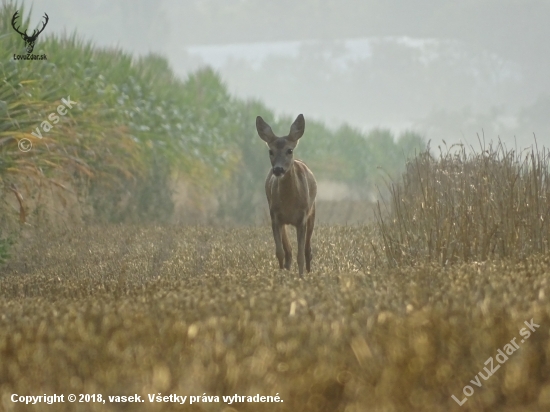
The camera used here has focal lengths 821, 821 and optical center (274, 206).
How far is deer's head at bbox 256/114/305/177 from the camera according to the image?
25.5ft

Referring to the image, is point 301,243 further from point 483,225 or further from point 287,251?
point 483,225

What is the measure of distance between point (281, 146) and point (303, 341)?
431 centimetres

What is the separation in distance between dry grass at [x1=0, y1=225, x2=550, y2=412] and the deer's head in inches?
73.3

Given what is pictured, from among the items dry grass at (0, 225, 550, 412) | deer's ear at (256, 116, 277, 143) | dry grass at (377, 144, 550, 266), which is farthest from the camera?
deer's ear at (256, 116, 277, 143)

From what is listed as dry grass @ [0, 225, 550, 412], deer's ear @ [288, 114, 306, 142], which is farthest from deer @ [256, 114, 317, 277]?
dry grass @ [0, 225, 550, 412]

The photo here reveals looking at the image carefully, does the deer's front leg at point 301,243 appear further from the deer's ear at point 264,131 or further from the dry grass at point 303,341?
the dry grass at point 303,341

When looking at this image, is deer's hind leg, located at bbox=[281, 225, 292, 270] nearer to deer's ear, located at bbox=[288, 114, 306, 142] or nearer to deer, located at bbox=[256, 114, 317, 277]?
deer, located at bbox=[256, 114, 317, 277]

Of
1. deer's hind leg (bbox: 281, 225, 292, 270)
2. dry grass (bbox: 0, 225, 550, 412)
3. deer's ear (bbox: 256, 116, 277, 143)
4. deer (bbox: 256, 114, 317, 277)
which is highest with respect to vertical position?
deer's ear (bbox: 256, 116, 277, 143)

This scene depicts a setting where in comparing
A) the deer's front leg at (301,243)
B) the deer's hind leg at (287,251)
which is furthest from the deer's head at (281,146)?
the deer's hind leg at (287,251)

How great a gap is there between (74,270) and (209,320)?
4.89 meters

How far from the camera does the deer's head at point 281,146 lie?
779cm

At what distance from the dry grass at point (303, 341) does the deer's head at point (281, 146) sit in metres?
1.86

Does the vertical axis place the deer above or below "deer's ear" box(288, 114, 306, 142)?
below

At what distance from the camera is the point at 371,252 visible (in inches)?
382
